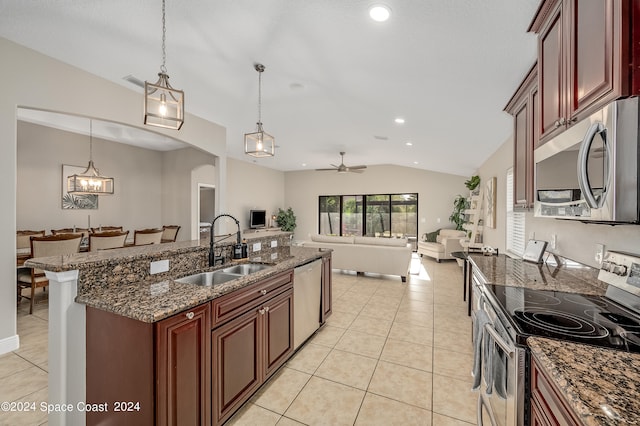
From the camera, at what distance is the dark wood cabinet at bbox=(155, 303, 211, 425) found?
4.20 feet

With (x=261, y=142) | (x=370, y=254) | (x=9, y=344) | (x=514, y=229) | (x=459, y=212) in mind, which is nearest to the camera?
(x=9, y=344)

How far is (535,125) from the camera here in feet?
6.99

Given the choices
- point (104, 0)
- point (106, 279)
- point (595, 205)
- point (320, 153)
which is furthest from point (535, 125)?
point (320, 153)

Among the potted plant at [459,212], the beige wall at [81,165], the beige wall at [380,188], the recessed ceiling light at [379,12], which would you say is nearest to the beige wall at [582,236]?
the recessed ceiling light at [379,12]

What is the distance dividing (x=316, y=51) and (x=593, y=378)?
2.81 meters

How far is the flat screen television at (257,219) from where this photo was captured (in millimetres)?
8656

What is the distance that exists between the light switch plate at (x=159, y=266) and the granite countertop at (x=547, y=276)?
2.37 metres

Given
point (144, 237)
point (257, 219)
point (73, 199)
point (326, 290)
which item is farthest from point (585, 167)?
point (257, 219)

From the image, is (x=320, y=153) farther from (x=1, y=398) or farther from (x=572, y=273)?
(x=1, y=398)

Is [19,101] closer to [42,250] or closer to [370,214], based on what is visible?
[42,250]

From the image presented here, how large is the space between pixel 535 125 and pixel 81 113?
473 cm

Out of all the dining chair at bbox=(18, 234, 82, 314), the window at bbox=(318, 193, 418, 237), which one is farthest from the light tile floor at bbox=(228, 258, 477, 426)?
the window at bbox=(318, 193, 418, 237)

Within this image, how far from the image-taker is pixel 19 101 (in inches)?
107

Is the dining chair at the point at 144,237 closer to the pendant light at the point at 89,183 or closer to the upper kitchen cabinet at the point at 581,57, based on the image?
the pendant light at the point at 89,183
